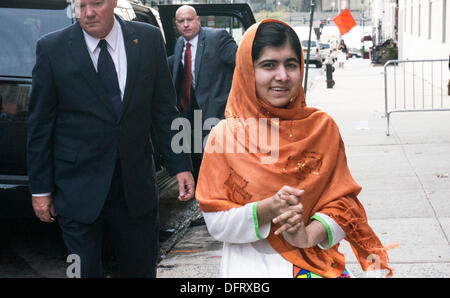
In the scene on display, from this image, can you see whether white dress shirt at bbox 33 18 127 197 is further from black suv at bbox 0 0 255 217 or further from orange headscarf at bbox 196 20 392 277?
black suv at bbox 0 0 255 217

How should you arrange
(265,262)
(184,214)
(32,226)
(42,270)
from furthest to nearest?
(184,214), (32,226), (42,270), (265,262)

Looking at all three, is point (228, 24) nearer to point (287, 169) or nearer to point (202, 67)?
point (202, 67)

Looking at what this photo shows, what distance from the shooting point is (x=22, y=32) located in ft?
16.4

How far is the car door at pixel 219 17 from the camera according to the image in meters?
7.55

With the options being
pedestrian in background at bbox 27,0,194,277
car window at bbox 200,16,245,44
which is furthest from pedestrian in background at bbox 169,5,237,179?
pedestrian in background at bbox 27,0,194,277

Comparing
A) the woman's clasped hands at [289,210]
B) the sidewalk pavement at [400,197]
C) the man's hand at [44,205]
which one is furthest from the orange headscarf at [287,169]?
the man's hand at [44,205]

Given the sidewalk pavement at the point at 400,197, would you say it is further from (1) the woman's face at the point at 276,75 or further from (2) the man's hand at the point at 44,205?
(2) the man's hand at the point at 44,205

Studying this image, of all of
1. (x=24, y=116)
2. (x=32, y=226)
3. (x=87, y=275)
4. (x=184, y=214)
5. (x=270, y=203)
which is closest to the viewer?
(x=270, y=203)

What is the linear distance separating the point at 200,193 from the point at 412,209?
177 inches

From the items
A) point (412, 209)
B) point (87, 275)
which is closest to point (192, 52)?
point (412, 209)

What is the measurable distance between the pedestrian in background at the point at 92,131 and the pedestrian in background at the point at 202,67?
3053 millimetres

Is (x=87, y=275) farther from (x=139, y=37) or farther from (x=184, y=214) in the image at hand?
(x=184, y=214)
